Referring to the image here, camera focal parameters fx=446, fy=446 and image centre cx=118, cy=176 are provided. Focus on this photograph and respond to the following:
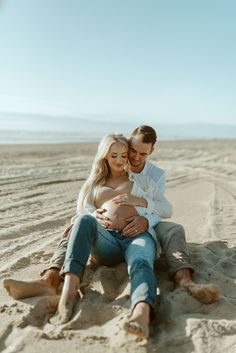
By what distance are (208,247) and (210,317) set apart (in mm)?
1682

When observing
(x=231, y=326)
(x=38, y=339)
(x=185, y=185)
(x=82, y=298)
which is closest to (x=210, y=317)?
(x=231, y=326)

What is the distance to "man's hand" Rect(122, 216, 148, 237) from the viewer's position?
12.6 feet

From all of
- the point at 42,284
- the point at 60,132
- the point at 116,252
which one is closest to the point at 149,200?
the point at 116,252

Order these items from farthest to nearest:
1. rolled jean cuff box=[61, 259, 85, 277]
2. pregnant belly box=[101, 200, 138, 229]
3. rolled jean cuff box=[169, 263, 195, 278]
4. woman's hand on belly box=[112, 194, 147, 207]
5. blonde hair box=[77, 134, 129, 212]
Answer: blonde hair box=[77, 134, 129, 212]
woman's hand on belly box=[112, 194, 147, 207]
pregnant belly box=[101, 200, 138, 229]
rolled jean cuff box=[169, 263, 195, 278]
rolled jean cuff box=[61, 259, 85, 277]

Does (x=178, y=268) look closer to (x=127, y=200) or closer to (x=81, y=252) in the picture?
(x=127, y=200)

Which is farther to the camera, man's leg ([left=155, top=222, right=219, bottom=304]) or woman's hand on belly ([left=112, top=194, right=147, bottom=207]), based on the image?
woman's hand on belly ([left=112, top=194, right=147, bottom=207])

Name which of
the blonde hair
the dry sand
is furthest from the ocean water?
the blonde hair

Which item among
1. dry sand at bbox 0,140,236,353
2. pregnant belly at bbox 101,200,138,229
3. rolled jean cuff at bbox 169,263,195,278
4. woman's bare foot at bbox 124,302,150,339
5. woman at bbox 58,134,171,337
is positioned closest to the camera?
woman's bare foot at bbox 124,302,150,339

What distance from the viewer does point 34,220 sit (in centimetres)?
629

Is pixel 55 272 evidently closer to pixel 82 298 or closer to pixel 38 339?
pixel 82 298

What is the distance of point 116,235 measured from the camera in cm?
392

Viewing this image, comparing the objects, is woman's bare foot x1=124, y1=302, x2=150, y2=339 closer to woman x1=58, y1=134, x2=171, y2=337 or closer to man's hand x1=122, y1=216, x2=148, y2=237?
woman x1=58, y1=134, x2=171, y2=337

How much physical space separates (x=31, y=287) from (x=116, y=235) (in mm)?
851

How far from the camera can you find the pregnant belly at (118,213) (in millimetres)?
3947
